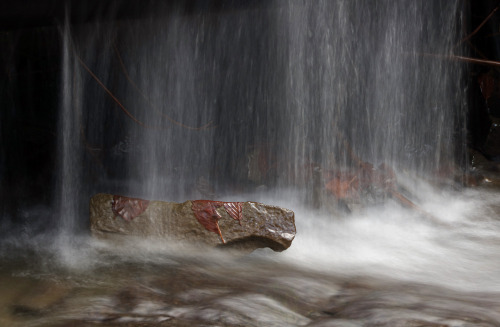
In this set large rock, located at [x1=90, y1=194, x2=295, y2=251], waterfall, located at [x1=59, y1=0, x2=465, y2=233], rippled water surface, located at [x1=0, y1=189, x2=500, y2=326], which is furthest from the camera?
waterfall, located at [x1=59, y1=0, x2=465, y2=233]

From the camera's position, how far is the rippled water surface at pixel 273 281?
176cm

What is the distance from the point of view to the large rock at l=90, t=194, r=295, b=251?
2576mm

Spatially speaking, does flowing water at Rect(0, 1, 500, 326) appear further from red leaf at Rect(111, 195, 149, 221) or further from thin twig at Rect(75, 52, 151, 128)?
red leaf at Rect(111, 195, 149, 221)

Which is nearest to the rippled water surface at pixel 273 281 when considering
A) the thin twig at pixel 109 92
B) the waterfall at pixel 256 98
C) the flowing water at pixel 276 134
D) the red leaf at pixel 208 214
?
the flowing water at pixel 276 134

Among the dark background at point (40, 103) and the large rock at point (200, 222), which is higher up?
the dark background at point (40, 103)

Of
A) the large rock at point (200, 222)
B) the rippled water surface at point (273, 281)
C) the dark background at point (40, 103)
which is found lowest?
the rippled water surface at point (273, 281)

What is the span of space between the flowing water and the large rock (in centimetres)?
10

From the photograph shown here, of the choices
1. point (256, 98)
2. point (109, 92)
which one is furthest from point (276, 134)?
point (109, 92)

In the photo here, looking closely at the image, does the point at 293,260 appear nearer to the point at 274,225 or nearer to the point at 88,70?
the point at 274,225

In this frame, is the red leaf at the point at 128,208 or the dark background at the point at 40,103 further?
the dark background at the point at 40,103

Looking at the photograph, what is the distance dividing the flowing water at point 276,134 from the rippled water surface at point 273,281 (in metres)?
0.02

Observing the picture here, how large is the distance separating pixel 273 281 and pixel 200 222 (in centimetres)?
67

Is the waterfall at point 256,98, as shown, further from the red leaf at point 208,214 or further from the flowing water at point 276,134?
the red leaf at point 208,214

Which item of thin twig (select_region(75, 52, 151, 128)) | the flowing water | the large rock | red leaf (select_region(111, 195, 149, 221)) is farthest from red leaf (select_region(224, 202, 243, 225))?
thin twig (select_region(75, 52, 151, 128))
